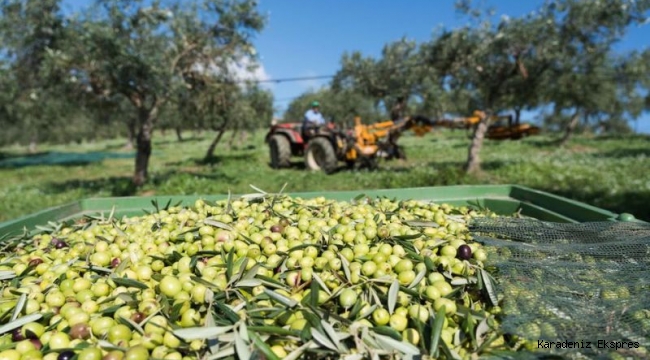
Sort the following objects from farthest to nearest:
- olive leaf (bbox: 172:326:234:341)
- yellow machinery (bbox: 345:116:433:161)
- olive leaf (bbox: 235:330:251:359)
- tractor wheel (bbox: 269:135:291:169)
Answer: tractor wheel (bbox: 269:135:291:169)
yellow machinery (bbox: 345:116:433:161)
olive leaf (bbox: 172:326:234:341)
olive leaf (bbox: 235:330:251:359)

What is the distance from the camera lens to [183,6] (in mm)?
13023

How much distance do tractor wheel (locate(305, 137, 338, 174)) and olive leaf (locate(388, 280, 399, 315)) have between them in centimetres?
1211

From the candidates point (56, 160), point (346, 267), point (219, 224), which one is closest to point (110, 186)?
point (219, 224)

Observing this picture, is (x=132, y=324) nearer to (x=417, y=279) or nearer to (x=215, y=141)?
(x=417, y=279)

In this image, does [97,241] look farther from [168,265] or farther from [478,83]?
[478,83]

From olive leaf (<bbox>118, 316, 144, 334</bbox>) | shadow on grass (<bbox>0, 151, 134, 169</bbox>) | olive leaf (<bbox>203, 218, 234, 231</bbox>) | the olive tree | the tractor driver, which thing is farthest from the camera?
shadow on grass (<bbox>0, 151, 134, 169</bbox>)

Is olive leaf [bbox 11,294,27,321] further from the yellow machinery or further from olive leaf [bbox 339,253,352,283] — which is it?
the yellow machinery

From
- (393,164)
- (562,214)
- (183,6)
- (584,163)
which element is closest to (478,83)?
(393,164)

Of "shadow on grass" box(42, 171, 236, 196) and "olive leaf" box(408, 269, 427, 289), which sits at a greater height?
"olive leaf" box(408, 269, 427, 289)

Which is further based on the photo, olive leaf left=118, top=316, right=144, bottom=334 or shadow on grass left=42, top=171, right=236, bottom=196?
shadow on grass left=42, top=171, right=236, bottom=196

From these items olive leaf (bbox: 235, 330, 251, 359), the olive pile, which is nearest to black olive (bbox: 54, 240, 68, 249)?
the olive pile

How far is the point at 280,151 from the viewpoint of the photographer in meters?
16.7

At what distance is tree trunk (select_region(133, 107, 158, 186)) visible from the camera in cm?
1252

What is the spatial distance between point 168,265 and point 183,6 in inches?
502
